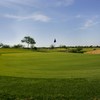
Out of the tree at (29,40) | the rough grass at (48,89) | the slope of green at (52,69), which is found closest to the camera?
the rough grass at (48,89)

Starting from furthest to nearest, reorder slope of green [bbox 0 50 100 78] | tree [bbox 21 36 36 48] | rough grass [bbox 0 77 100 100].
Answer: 1. tree [bbox 21 36 36 48]
2. slope of green [bbox 0 50 100 78]
3. rough grass [bbox 0 77 100 100]

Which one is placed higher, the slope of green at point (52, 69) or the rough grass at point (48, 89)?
the slope of green at point (52, 69)

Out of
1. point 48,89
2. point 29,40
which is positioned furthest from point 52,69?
point 29,40

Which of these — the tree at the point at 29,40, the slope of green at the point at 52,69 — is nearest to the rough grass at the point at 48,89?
the slope of green at the point at 52,69

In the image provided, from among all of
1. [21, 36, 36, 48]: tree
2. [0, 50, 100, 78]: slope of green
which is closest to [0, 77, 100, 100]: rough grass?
[0, 50, 100, 78]: slope of green

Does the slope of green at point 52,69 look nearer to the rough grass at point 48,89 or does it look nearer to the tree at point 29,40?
the rough grass at point 48,89

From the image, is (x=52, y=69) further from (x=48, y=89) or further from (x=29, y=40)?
(x=29, y=40)

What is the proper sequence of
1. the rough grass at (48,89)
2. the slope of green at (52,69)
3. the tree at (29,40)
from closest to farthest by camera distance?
the rough grass at (48,89) → the slope of green at (52,69) → the tree at (29,40)

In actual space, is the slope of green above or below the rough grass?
above

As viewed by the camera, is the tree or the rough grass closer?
the rough grass

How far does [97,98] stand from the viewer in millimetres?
11008

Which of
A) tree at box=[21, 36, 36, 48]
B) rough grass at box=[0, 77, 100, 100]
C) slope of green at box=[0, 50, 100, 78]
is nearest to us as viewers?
rough grass at box=[0, 77, 100, 100]

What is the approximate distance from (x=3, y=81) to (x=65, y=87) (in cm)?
334

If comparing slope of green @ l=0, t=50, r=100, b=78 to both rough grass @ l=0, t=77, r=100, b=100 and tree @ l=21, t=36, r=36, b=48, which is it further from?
tree @ l=21, t=36, r=36, b=48
